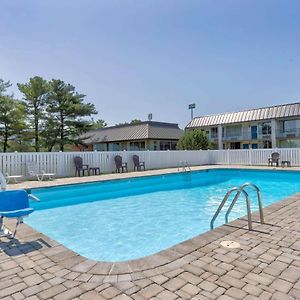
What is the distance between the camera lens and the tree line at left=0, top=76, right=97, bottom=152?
74.5ft

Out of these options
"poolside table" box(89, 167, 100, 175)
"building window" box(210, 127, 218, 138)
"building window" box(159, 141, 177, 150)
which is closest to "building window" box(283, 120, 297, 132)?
"building window" box(210, 127, 218, 138)

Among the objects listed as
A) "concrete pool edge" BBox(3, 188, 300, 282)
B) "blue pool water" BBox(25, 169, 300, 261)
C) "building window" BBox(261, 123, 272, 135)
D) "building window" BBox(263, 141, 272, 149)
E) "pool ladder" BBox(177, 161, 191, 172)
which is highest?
"building window" BBox(261, 123, 272, 135)

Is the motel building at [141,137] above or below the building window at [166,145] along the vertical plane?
above

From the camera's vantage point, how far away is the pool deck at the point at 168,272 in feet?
6.87

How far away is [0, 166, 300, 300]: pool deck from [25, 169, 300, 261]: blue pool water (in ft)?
4.41

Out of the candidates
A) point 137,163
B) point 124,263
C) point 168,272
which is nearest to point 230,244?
point 168,272

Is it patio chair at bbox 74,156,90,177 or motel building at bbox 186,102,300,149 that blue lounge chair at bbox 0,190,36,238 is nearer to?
patio chair at bbox 74,156,90,177

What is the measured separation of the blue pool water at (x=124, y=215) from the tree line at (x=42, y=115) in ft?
53.4

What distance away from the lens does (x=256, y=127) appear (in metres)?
31.4

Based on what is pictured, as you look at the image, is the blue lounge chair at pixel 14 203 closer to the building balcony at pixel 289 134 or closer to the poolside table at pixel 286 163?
the poolside table at pixel 286 163

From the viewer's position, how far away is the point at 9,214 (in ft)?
11.0

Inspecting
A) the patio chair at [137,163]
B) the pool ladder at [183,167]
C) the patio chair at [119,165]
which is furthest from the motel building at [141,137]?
the patio chair at [119,165]

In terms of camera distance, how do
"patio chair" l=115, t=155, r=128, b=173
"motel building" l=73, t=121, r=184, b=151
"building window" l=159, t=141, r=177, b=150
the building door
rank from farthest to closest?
the building door
"building window" l=159, t=141, r=177, b=150
"motel building" l=73, t=121, r=184, b=151
"patio chair" l=115, t=155, r=128, b=173

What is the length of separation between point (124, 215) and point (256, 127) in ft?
94.7
